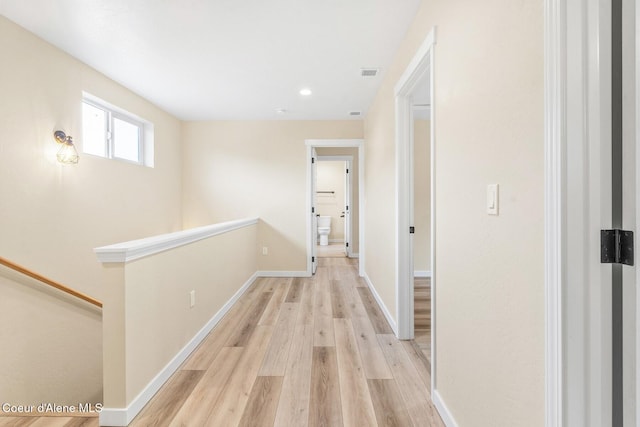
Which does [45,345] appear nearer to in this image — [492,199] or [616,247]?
[492,199]

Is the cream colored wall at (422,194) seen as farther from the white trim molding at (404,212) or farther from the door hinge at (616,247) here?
the door hinge at (616,247)

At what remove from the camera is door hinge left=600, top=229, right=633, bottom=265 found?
2.26 feet

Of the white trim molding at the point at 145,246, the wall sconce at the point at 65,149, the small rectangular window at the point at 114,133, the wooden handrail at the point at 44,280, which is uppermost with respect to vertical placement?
the small rectangular window at the point at 114,133

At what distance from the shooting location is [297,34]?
7.58 feet

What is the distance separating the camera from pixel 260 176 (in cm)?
467

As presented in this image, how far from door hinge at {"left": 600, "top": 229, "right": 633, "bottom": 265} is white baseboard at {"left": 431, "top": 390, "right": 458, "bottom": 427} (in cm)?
110

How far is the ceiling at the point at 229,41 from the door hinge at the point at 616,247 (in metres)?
1.88

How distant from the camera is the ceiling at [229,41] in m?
2.02

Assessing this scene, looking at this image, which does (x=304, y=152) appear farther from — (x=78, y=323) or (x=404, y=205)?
(x=78, y=323)

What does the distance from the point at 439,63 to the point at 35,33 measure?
2.92 m

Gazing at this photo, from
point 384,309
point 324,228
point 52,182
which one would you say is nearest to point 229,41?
point 52,182

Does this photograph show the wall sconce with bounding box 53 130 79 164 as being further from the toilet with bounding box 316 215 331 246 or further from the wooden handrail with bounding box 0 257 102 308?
the toilet with bounding box 316 215 331 246

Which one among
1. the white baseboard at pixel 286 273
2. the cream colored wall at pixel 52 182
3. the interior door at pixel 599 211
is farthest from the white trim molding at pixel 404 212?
the white baseboard at pixel 286 273

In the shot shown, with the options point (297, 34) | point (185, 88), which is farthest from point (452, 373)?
point (185, 88)
